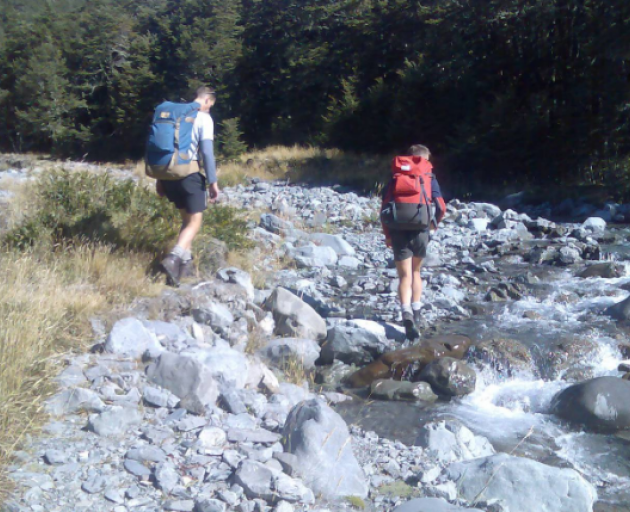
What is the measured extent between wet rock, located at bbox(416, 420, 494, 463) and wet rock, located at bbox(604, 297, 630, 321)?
3621 millimetres

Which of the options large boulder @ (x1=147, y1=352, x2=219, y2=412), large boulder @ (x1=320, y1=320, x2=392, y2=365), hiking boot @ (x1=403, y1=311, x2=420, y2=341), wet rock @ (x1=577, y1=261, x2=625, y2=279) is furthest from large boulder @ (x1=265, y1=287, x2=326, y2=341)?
wet rock @ (x1=577, y1=261, x2=625, y2=279)

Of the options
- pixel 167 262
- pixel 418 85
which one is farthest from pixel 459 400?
pixel 418 85

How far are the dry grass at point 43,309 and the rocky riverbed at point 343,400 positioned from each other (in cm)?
14

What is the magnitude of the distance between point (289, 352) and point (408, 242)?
1.62 meters

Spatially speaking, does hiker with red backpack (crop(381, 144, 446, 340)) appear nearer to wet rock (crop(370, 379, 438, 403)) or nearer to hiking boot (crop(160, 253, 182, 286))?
wet rock (crop(370, 379, 438, 403))

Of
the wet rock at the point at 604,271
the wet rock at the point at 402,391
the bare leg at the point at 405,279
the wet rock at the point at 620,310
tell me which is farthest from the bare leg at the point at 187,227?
the wet rock at the point at 604,271

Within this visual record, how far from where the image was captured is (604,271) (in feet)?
31.8

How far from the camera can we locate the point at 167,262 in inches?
240

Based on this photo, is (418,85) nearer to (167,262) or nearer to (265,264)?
(265,264)

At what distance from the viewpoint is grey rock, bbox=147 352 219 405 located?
4.28m

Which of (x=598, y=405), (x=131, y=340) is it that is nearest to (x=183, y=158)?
(x=131, y=340)

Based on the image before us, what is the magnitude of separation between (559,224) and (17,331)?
12.3m

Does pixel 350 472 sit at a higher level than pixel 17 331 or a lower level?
lower

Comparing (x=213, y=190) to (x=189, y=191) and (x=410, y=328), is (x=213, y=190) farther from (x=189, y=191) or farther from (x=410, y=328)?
(x=410, y=328)
